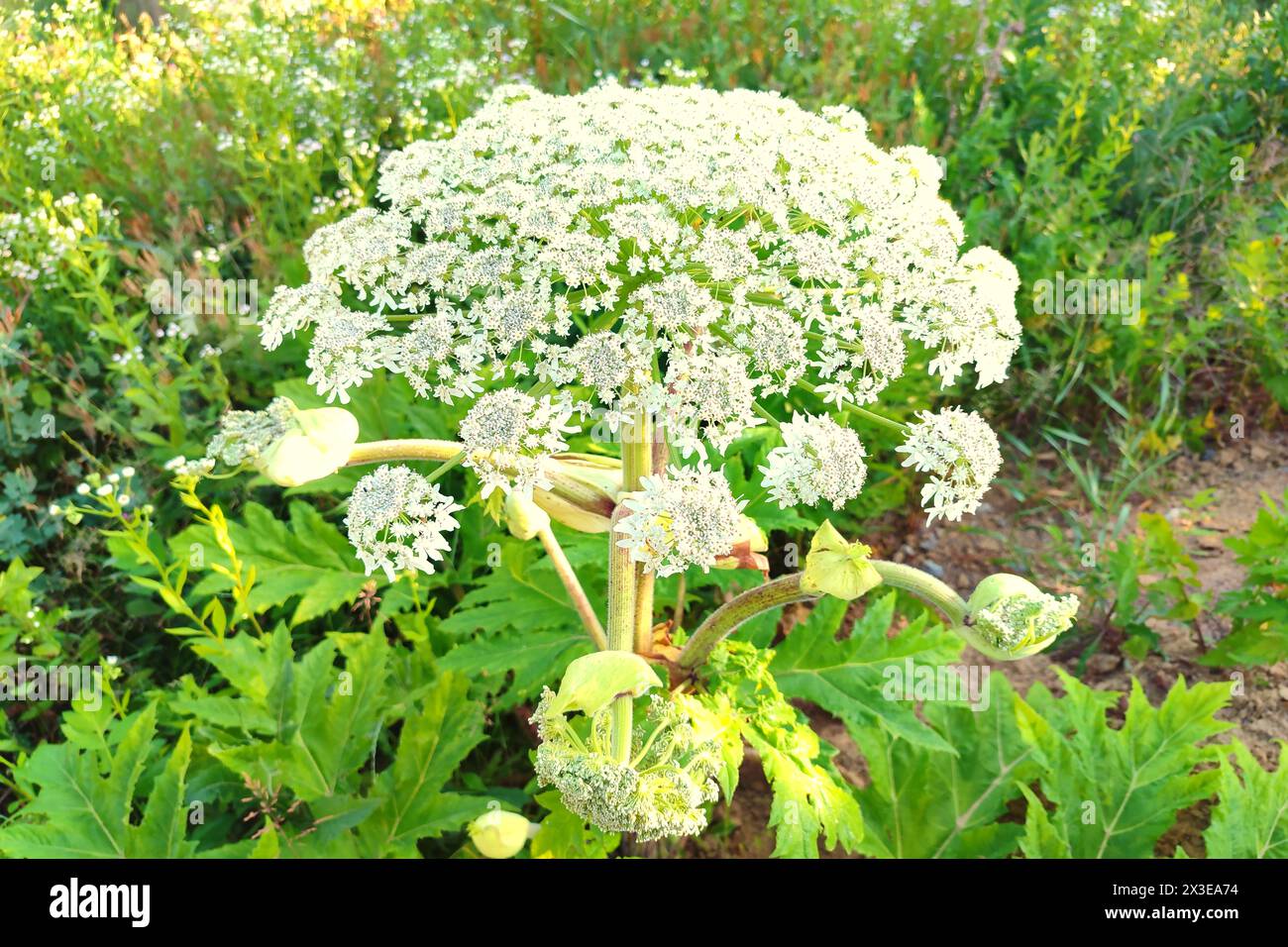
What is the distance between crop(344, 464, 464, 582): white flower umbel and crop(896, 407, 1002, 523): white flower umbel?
0.94m

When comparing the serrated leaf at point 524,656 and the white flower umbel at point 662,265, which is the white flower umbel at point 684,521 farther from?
the serrated leaf at point 524,656

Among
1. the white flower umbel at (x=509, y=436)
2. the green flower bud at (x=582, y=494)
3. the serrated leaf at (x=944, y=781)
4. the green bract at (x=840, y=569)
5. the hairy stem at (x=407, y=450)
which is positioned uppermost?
the white flower umbel at (x=509, y=436)

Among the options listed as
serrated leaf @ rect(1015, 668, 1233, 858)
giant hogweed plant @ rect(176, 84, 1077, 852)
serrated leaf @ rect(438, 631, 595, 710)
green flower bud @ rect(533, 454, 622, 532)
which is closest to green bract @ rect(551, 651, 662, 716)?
giant hogweed plant @ rect(176, 84, 1077, 852)

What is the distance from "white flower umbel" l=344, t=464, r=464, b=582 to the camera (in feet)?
6.34

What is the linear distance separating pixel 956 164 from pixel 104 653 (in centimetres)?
453

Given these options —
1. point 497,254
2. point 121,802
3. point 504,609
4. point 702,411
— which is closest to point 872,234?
point 702,411

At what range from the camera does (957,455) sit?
6.61 feet

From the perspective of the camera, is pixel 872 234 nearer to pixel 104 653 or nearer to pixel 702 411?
pixel 702 411

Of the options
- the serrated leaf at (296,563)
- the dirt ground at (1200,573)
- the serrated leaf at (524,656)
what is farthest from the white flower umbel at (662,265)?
the dirt ground at (1200,573)

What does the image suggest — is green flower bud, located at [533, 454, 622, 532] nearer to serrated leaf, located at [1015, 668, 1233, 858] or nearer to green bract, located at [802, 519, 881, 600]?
green bract, located at [802, 519, 881, 600]

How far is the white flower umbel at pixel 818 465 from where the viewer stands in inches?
77.3

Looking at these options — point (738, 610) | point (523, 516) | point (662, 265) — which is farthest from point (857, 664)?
point (662, 265)

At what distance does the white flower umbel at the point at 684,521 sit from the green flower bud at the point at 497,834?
1.08m
